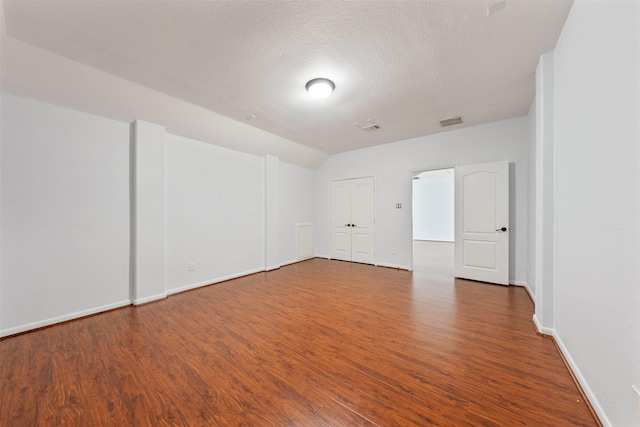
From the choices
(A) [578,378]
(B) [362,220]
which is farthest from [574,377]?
(B) [362,220]

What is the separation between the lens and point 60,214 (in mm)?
2857

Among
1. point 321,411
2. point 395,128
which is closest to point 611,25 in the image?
point 321,411

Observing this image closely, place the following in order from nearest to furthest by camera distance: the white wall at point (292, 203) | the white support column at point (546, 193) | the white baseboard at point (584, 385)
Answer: the white baseboard at point (584, 385) < the white support column at point (546, 193) < the white wall at point (292, 203)

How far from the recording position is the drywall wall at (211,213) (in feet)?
12.9

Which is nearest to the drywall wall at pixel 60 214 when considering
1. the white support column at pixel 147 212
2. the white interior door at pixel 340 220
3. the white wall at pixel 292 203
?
the white support column at pixel 147 212

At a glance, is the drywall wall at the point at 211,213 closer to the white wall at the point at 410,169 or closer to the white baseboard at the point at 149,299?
the white baseboard at the point at 149,299

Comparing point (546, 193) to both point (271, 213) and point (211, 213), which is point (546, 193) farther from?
point (211, 213)

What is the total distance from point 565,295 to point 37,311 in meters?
5.47

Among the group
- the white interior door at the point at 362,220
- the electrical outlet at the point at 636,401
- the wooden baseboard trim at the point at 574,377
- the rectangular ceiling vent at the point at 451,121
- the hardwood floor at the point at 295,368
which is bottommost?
the hardwood floor at the point at 295,368

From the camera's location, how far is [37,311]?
2.69m

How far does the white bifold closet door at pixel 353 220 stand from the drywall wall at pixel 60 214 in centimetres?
453

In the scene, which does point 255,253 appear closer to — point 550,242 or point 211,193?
point 211,193

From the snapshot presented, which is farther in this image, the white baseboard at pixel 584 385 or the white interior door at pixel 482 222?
Answer: the white interior door at pixel 482 222

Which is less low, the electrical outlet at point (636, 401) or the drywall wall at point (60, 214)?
the drywall wall at point (60, 214)
